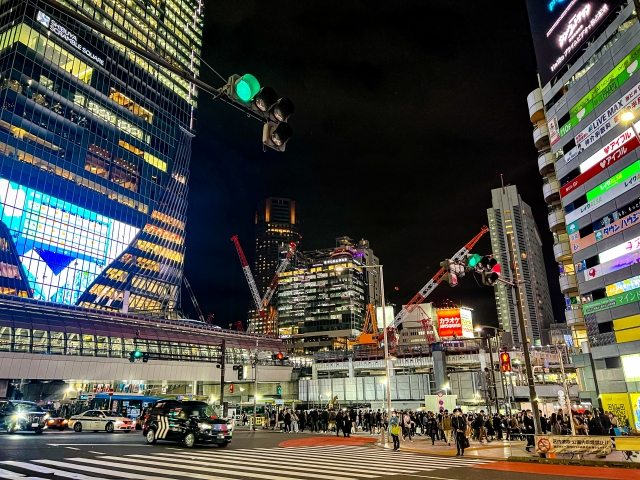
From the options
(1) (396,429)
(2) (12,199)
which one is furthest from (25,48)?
(1) (396,429)

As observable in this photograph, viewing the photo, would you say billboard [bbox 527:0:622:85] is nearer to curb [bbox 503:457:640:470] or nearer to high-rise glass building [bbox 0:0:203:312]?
curb [bbox 503:457:640:470]

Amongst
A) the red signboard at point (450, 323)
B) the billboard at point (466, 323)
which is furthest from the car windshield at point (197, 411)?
the billboard at point (466, 323)

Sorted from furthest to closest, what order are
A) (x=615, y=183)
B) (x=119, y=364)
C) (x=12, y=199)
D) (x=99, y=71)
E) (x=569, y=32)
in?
(x=99, y=71)
(x=12, y=199)
(x=119, y=364)
(x=569, y=32)
(x=615, y=183)

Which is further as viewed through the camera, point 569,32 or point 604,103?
point 569,32

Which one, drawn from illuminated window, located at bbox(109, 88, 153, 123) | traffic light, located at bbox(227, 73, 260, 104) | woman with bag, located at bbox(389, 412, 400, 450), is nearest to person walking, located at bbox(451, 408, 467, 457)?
woman with bag, located at bbox(389, 412, 400, 450)

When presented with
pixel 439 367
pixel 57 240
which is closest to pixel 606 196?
pixel 439 367

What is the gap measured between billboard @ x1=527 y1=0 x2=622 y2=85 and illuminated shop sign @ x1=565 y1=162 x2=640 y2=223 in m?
15.6

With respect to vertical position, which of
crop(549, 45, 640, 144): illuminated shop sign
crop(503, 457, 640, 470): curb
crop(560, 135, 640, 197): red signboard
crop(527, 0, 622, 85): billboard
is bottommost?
crop(503, 457, 640, 470): curb

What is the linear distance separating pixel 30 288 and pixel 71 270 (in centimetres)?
990

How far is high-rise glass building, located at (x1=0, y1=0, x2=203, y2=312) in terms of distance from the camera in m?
78.8

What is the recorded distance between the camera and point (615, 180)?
37.5 meters

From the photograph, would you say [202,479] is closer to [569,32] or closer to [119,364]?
[569,32]

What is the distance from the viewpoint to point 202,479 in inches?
445

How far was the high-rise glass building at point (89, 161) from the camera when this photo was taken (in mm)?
78750
